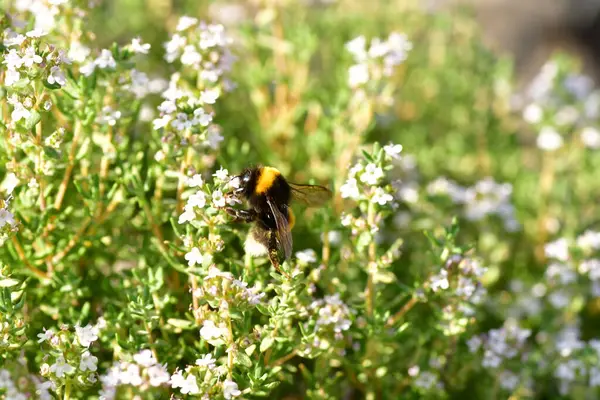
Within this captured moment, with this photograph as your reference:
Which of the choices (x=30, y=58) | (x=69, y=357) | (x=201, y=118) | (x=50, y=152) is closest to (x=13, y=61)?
(x=30, y=58)

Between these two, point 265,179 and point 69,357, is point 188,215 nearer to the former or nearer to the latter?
point 265,179

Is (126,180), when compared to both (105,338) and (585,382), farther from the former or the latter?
(585,382)

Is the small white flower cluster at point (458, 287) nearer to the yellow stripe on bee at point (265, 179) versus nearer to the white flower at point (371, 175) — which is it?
the white flower at point (371, 175)

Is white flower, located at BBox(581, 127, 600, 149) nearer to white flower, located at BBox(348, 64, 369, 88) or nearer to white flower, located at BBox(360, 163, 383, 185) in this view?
white flower, located at BBox(348, 64, 369, 88)

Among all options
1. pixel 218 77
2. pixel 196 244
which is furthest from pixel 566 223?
pixel 196 244

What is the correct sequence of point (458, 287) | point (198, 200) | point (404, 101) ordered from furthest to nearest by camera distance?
point (404, 101) → point (458, 287) → point (198, 200)

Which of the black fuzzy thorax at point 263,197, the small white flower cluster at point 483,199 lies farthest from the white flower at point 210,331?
the small white flower cluster at point 483,199
